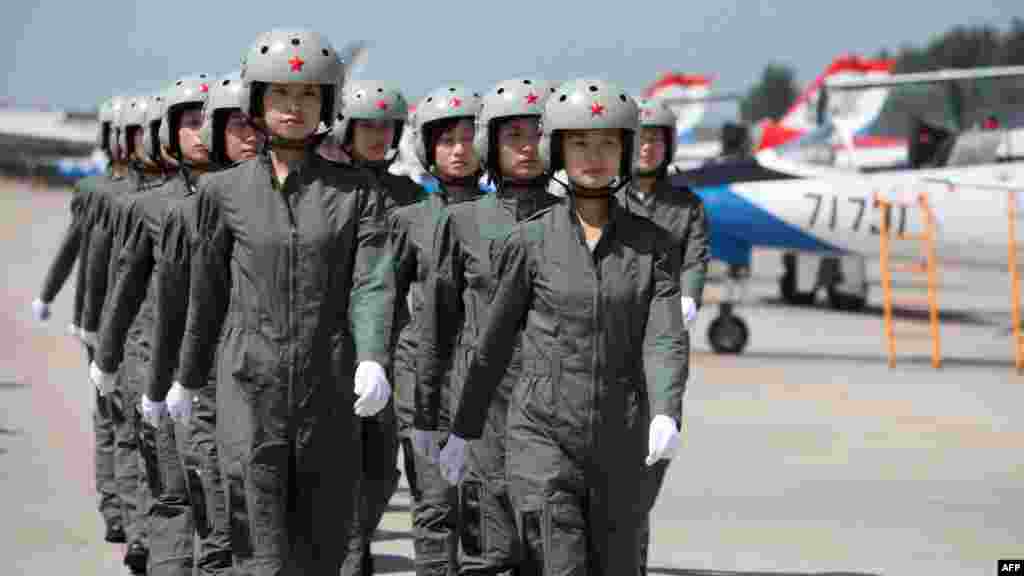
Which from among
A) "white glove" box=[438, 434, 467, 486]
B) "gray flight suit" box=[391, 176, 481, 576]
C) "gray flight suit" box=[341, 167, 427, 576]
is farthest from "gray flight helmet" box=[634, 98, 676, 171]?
"white glove" box=[438, 434, 467, 486]

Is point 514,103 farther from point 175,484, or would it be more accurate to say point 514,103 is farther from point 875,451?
point 875,451

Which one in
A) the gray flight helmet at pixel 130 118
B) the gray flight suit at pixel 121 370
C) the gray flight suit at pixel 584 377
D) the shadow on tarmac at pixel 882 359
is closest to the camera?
the gray flight suit at pixel 584 377

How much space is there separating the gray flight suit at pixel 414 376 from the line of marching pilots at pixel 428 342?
17 mm

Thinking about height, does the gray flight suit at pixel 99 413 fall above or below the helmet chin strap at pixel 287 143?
below

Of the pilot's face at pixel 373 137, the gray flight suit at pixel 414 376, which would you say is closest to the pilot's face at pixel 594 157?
the gray flight suit at pixel 414 376

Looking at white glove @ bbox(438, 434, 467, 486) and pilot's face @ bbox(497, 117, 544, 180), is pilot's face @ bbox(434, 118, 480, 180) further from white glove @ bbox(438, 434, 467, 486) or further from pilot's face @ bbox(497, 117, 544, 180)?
white glove @ bbox(438, 434, 467, 486)

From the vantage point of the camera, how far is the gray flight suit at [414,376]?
28.9ft

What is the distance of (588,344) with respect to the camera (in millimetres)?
6500

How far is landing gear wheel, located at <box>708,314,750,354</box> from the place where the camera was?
75.8 feet

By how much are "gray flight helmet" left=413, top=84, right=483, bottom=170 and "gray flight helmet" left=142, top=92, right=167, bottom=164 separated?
1.26 metres

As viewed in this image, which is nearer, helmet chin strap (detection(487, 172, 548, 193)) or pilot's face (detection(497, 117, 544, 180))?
helmet chin strap (detection(487, 172, 548, 193))

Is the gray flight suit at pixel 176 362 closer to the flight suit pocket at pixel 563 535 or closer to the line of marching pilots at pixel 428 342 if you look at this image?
the line of marching pilots at pixel 428 342

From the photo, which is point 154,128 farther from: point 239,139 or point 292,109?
point 292,109

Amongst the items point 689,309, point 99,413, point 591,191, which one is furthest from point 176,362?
point 689,309
